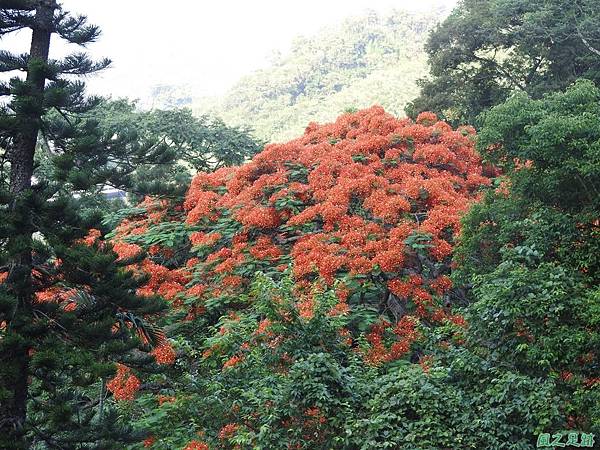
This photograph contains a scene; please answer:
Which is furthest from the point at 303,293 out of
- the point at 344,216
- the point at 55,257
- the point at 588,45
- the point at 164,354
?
the point at 588,45

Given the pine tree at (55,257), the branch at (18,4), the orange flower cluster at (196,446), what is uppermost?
the branch at (18,4)

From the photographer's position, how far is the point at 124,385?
741 centimetres

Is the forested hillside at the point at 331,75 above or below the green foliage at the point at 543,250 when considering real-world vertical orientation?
above

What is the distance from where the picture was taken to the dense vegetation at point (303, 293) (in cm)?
555

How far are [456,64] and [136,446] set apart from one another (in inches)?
605

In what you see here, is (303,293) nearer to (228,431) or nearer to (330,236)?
(330,236)

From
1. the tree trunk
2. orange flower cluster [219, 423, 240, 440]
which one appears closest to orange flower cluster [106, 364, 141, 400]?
the tree trunk

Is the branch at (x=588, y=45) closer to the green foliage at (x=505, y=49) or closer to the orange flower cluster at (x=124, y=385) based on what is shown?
the green foliage at (x=505, y=49)

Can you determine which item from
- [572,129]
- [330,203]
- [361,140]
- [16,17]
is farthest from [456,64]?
[16,17]

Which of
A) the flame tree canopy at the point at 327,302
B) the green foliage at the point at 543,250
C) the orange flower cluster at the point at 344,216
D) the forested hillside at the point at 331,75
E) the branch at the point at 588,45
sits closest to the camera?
the flame tree canopy at the point at 327,302

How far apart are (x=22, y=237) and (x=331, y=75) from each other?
136 ft

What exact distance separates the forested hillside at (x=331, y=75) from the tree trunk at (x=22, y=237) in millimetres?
30108

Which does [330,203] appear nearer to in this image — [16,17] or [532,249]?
[532,249]

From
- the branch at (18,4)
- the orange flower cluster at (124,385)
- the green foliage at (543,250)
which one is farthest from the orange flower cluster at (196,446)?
the branch at (18,4)
